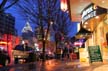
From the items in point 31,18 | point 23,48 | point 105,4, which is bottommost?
point 23,48

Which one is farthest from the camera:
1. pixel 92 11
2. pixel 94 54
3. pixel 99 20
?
pixel 99 20

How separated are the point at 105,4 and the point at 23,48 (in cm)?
1532

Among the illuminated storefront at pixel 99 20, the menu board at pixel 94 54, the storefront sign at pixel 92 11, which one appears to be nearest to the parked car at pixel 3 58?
the illuminated storefront at pixel 99 20

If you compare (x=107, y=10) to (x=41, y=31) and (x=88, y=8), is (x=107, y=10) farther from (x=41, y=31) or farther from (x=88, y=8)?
(x=41, y=31)

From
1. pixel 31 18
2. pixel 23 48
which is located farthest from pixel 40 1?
pixel 23 48

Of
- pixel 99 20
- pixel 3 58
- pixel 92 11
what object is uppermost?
pixel 92 11

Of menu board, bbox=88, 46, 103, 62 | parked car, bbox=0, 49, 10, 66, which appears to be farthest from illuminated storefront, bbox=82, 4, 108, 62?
parked car, bbox=0, 49, 10, 66

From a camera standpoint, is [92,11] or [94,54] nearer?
[94,54]

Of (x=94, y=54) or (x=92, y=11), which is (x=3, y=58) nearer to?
(x=94, y=54)

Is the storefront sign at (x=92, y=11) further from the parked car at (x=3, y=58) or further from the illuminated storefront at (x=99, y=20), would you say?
the parked car at (x=3, y=58)

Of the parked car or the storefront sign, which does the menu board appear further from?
the parked car

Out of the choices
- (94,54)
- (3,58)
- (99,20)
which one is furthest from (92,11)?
(3,58)

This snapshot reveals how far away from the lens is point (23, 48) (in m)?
33.2

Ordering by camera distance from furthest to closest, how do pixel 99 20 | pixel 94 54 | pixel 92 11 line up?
pixel 99 20, pixel 92 11, pixel 94 54
